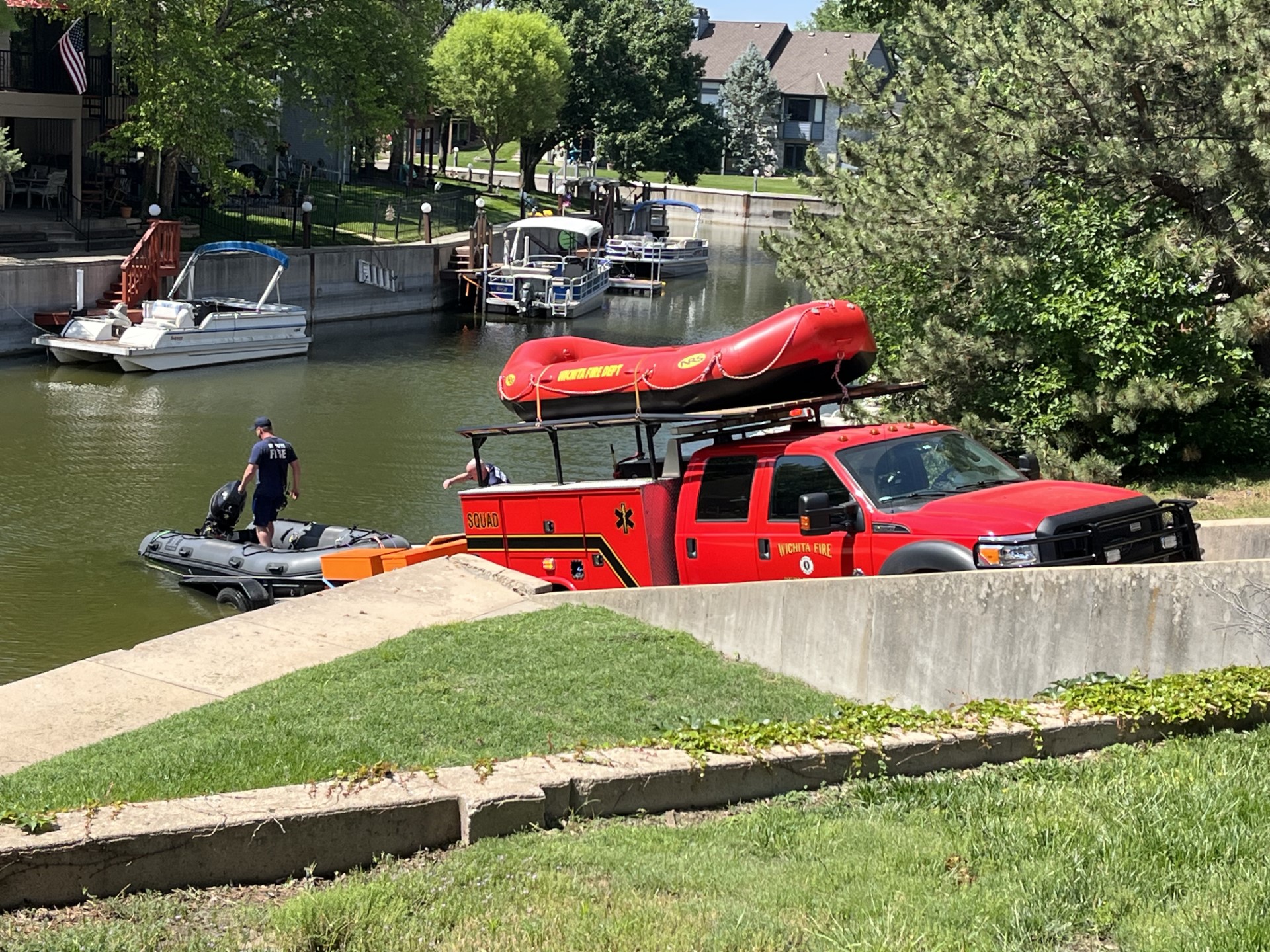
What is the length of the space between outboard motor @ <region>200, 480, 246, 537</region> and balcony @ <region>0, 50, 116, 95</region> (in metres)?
28.6

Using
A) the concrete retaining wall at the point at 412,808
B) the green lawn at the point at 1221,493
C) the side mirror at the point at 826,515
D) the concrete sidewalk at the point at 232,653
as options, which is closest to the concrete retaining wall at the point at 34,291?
the concrete sidewalk at the point at 232,653

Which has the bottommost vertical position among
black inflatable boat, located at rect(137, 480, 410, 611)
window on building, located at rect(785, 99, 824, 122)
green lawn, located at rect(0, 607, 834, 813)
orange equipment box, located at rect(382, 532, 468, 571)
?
black inflatable boat, located at rect(137, 480, 410, 611)

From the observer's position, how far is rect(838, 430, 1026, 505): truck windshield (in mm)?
11523

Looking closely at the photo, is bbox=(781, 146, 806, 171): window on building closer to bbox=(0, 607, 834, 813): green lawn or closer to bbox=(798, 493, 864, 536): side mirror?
bbox=(798, 493, 864, 536): side mirror

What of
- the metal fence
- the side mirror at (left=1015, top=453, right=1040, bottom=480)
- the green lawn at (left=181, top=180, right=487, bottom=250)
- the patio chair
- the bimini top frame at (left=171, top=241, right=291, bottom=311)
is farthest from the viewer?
the metal fence

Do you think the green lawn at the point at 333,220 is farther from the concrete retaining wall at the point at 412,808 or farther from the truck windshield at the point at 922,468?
the concrete retaining wall at the point at 412,808

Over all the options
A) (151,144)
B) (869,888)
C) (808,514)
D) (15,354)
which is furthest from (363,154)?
(869,888)

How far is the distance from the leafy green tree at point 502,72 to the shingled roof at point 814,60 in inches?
1589

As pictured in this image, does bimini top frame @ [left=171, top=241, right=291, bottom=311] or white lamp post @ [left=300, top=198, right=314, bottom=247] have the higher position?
white lamp post @ [left=300, top=198, right=314, bottom=247]

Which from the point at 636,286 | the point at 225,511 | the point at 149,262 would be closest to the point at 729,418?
the point at 225,511

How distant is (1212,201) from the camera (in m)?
16.8

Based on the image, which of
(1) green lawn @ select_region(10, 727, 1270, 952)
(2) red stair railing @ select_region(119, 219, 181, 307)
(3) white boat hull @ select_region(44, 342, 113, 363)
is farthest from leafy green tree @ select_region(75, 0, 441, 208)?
(1) green lawn @ select_region(10, 727, 1270, 952)

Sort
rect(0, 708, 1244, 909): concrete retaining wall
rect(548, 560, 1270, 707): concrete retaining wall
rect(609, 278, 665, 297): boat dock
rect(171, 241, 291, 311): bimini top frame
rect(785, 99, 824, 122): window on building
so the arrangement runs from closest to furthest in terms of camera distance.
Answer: rect(0, 708, 1244, 909): concrete retaining wall
rect(548, 560, 1270, 707): concrete retaining wall
rect(171, 241, 291, 311): bimini top frame
rect(609, 278, 665, 297): boat dock
rect(785, 99, 824, 122): window on building

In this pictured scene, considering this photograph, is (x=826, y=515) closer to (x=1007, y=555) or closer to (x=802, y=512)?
(x=802, y=512)
